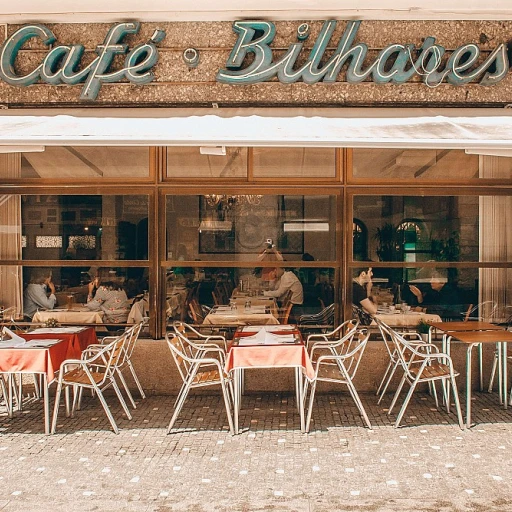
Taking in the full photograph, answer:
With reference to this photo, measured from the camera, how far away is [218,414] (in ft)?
22.4

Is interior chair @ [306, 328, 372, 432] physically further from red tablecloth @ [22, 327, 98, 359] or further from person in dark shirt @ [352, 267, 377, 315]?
red tablecloth @ [22, 327, 98, 359]

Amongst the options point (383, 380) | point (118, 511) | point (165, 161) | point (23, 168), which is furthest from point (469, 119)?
point (23, 168)

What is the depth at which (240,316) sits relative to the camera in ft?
27.0

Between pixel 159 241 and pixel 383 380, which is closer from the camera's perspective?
pixel 383 380

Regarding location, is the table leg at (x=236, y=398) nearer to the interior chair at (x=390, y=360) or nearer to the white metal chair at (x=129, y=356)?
the white metal chair at (x=129, y=356)

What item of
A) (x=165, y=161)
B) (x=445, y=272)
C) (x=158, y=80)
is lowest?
(x=445, y=272)

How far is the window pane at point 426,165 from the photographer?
806 centimetres

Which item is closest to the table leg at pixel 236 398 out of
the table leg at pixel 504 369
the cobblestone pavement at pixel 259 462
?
the cobblestone pavement at pixel 259 462

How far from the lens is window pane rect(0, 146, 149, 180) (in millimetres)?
8133

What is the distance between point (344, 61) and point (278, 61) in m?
0.72

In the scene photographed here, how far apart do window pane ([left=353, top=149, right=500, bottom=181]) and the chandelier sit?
4.25ft

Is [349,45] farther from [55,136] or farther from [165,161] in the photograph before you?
[55,136]

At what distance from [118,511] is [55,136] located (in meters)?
3.41

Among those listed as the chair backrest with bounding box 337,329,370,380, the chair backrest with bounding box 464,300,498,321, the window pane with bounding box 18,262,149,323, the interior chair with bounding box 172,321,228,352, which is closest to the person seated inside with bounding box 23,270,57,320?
the window pane with bounding box 18,262,149,323
